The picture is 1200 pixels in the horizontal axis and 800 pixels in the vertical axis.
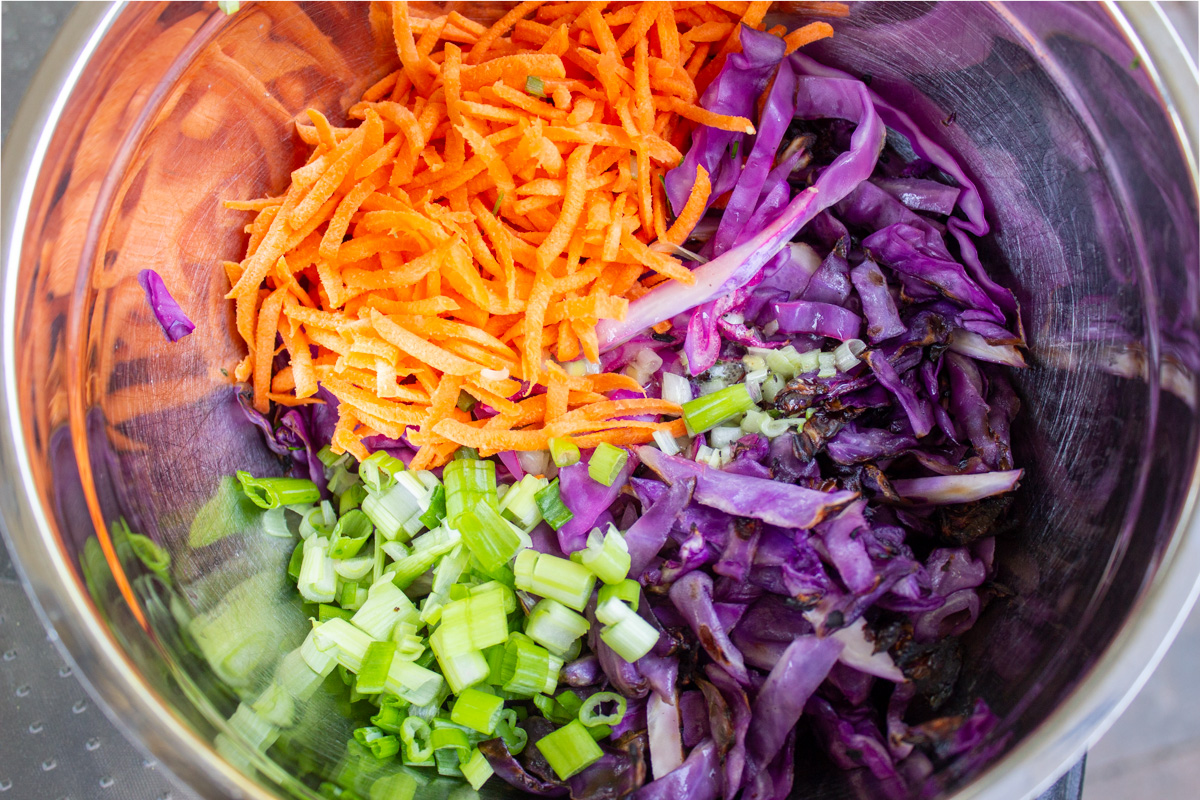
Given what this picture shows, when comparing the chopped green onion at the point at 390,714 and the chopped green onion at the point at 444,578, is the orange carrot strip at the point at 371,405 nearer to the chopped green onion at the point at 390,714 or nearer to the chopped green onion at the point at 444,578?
the chopped green onion at the point at 444,578

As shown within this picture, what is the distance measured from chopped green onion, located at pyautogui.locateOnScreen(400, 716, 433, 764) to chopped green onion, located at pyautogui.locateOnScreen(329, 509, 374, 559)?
33cm

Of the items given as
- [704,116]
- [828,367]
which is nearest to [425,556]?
[828,367]

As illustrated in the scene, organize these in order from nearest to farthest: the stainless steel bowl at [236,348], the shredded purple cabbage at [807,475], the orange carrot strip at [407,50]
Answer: the stainless steel bowl at [236,348]
the shredded purple cabbage at [807,475]
the orange carrot strip at [407,50]

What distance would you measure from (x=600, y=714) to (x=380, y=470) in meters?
0.61

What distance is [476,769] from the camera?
1234 millimetres

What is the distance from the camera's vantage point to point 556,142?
131cm

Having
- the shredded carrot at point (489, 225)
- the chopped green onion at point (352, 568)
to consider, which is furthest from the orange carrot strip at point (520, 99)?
the chopped green onion at point (352, 568)

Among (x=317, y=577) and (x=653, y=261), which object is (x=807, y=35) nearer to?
(x=653, y=261)

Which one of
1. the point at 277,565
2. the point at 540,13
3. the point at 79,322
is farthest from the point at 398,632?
the point at 540,13

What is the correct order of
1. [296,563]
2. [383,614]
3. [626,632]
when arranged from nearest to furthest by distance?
[626,632] → [383,614] → [296,563]

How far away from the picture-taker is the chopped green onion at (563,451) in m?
1.31

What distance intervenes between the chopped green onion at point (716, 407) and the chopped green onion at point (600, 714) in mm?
491

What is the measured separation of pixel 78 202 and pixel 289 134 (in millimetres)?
384

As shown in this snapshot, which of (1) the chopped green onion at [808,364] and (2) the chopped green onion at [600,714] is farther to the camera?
(1) the chopped green onion at [808,364]
